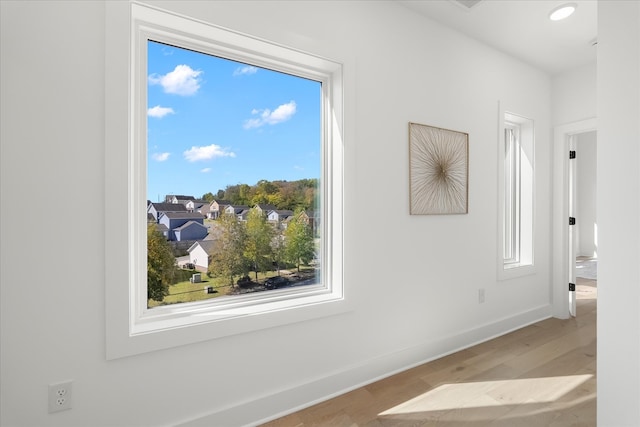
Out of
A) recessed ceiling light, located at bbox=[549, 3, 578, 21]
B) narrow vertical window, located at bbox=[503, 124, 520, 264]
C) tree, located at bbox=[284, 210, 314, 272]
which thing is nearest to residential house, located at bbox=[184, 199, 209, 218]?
tree, located at bbox=[284, 210, 314, 272]

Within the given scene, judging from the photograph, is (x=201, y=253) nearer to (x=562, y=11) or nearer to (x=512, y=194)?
(x=562, y=11)

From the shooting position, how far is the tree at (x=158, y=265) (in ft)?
5.54

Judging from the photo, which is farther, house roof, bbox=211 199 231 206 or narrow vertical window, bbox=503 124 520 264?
narrow vertical window, bbox=503 124 520 264

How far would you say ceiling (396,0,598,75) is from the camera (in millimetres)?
2371

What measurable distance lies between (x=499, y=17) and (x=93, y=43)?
2760 mm

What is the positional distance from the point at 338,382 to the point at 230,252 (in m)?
1.08

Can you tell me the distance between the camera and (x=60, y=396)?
1.34 m

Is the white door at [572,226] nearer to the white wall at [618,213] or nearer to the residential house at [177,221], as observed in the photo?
the white wall at [618,213]

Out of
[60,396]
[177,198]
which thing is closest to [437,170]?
[177,198]

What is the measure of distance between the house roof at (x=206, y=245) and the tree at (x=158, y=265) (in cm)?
12

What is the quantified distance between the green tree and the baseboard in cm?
68

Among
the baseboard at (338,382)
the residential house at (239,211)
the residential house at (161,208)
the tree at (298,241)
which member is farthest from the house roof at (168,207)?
the baseboard at (338,382)

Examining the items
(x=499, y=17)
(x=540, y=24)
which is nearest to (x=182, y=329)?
(x=499, y=17)

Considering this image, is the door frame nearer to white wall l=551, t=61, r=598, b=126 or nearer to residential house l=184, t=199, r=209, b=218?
white wall l=551, t=61, r=598, b=126
